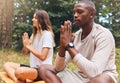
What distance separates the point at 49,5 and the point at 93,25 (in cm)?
Answer: 682

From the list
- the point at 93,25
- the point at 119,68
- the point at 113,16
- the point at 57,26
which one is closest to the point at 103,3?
the point at 113,16

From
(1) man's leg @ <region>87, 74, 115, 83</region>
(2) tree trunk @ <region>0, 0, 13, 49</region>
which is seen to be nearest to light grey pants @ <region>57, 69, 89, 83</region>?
(1) man's leg @ <region>87, 74, 115, 83</region>

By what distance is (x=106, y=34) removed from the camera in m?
3.17

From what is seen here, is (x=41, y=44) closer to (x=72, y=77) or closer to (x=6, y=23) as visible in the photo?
(x=72, y=77)

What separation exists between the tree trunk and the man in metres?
6.21

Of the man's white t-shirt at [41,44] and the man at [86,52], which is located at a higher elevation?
the man at [86,52]

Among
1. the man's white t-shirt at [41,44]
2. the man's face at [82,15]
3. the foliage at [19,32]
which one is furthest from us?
the foliage at [19,32]

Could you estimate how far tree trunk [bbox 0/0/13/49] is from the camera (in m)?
9.67

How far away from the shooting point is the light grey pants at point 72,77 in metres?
3.33

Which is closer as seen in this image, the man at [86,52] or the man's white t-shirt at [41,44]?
the man at [86,52]

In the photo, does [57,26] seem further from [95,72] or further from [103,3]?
[95,72]

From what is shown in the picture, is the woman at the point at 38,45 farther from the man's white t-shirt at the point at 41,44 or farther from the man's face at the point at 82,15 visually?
the man's face at the point at 82,15

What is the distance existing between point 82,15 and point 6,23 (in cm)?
679

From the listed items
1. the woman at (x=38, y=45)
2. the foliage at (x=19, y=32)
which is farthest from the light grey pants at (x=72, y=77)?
the foliage at (x=19, y=32)
